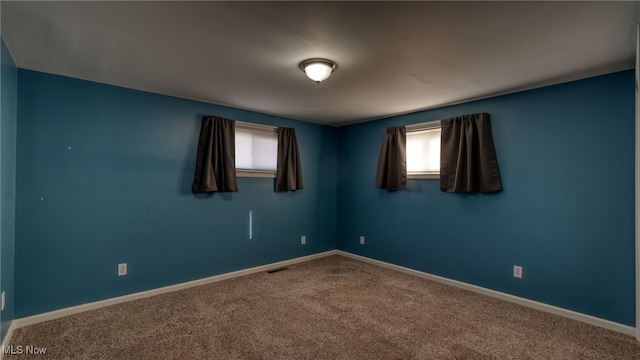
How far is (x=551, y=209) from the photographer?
9.58 feet

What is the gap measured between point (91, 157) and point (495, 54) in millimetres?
3683

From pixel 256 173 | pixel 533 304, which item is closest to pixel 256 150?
pixel 256 173

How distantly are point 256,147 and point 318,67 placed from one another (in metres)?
2.04

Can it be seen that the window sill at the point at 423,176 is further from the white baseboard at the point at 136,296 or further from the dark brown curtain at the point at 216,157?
the dark brown curtain at the point at 216,157

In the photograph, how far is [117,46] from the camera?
7.19 ft

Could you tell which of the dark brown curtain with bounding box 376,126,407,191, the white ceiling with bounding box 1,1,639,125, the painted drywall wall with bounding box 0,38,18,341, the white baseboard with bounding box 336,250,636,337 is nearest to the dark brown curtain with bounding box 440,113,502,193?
the white ceiling with bounding box 1,1,639,125

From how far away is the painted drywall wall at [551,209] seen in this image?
2.57 m

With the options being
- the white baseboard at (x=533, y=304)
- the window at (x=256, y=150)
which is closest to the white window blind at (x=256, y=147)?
the window at (x=256, y=150)

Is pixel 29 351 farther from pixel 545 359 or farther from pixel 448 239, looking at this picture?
pixel 448 239

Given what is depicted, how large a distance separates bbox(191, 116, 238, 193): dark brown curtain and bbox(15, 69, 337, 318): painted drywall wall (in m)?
0.10

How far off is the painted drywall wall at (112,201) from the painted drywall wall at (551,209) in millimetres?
2475

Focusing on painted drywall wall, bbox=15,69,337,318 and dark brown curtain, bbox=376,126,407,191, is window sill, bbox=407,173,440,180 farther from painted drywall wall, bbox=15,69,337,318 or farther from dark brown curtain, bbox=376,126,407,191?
painted drywall wall, bbox=15,69,337,318

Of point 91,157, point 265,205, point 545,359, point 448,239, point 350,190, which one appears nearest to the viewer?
point 545,359

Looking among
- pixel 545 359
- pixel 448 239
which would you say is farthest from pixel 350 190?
pixel 545 359
